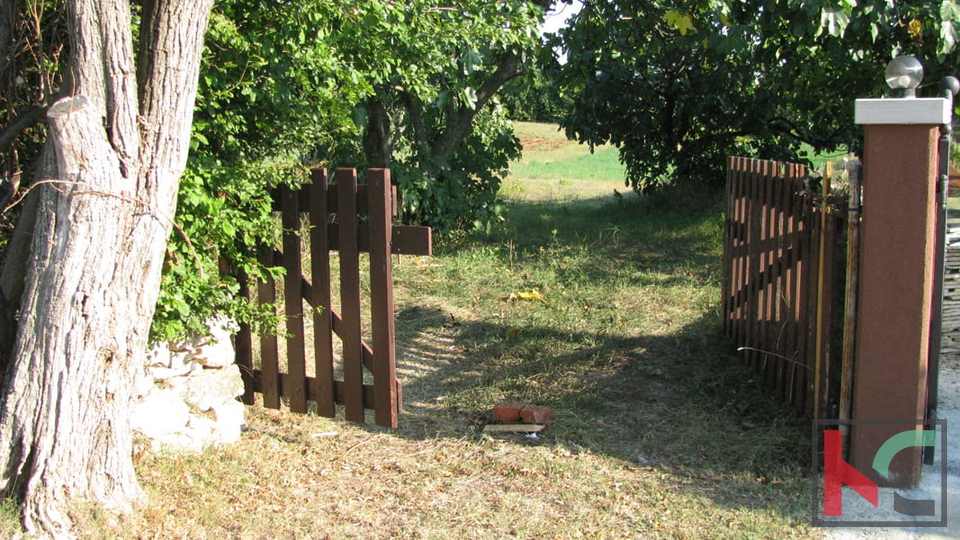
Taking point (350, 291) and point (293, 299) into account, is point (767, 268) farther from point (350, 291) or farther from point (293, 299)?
point (293, 299)

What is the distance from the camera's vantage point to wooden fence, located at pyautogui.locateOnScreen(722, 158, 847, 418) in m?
4.43

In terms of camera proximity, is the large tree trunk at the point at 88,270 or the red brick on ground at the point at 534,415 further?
the red brick on ground at the point at 534,415

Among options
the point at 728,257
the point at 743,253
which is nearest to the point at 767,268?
the point at 743,253

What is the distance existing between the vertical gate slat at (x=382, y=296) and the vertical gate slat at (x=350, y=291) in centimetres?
10

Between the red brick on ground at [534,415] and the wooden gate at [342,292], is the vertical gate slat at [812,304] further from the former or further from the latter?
the wooden gate at [342,292]

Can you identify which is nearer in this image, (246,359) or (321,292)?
(321,292)

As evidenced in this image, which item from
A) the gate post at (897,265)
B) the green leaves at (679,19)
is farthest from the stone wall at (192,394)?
the gate post at (897,265)

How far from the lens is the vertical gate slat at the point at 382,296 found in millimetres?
4504

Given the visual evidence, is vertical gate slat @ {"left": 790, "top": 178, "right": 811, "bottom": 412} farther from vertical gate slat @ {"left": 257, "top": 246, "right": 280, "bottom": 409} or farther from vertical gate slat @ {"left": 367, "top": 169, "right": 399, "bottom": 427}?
vertical gate slat @ {"left": 257, "top": 246, "right": 280, "bottom": 409}

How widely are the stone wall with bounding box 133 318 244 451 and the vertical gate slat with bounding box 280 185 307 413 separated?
307 millimetres

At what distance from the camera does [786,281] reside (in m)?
5.16

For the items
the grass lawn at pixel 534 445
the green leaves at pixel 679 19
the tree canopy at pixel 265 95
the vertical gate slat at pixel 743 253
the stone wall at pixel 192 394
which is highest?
the green leaves at pixel 679 19

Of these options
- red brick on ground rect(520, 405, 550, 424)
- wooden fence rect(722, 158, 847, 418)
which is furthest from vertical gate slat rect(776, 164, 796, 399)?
red brick on ground rect(520, 405, 550, 424)

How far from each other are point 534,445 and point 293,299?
1.59 metres
